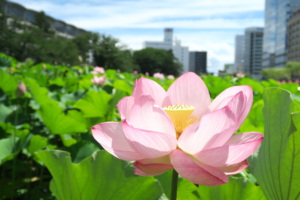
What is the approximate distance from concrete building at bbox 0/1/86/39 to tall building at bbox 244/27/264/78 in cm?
4584

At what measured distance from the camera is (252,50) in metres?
71.2

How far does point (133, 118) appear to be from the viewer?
0.93ft

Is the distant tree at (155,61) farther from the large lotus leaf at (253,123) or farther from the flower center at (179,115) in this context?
the flower center at (179,115)

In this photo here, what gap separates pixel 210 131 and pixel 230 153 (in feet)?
0.09

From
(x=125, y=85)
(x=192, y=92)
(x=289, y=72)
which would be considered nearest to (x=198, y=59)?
(x=289, y=72)

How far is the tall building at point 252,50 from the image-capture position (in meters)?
68.7

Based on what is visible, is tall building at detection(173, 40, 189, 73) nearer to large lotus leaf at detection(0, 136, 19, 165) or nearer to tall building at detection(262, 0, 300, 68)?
tall building at detection(262, 0, 300, 68)

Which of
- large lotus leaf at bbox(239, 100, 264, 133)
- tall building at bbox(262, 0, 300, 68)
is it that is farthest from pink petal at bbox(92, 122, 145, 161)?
tall building at bbox(262, 0, 300, 68)

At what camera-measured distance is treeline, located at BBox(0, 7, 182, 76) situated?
49.4 ft

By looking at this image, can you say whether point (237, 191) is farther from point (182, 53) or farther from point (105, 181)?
point (182, 53)

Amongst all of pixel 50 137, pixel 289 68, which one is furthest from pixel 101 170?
pixel 289 68

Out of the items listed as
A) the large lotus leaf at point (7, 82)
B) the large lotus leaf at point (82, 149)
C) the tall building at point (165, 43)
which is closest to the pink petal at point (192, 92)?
the large lotus leaf at point (82, 149)

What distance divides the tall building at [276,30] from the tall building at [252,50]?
1534 centimetres

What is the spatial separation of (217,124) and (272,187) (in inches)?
4.1
